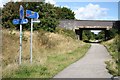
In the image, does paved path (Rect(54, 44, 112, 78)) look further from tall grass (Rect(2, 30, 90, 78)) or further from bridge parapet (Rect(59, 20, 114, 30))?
bridge parapet (Rect(59, 20, 114, 30))

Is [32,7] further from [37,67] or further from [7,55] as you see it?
[37,67]

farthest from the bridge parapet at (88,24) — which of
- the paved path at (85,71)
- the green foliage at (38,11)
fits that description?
the paved path at (85,71)

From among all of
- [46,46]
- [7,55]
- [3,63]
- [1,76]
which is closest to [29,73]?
[1,76]

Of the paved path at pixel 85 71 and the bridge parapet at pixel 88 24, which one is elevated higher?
the bridge parapet at pixel 88 24

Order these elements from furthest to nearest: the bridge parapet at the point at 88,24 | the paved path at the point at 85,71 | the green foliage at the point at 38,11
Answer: the bridge parapet at the point at 88,24
the green foliage at the point at 38,11
the paved path at the point at 85,71

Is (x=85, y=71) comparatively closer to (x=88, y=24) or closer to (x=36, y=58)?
(x=36, y=58)

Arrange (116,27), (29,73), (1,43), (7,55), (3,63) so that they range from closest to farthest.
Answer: (29,73)
(3,63)
(7,55)
(1,43)
(116,27)

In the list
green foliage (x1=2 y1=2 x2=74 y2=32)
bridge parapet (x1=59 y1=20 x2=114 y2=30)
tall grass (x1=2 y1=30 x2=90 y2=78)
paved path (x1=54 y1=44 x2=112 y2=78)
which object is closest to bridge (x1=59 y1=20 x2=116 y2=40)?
bridge parapet (x1=59 y1=20 x2=114 y2=30)

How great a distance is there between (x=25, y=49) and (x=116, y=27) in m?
40.8

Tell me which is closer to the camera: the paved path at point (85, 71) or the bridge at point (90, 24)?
the paved path at point (85, 71)

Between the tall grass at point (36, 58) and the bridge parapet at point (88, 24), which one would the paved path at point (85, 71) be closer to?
the tall grass at point (36, 58)

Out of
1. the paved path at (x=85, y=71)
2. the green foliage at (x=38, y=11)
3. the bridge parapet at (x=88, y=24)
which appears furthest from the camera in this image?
the bridge parapet at (x=88, y=24)

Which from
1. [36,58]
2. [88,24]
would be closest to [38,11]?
[88,24]

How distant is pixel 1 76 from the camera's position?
1125cm
